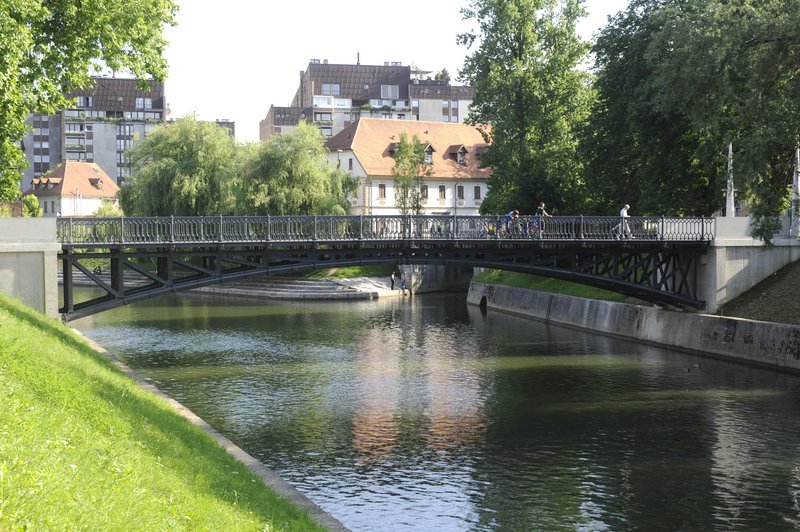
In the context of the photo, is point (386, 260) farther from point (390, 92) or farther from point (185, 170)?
point (390, 92)

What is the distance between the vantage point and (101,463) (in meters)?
10.2

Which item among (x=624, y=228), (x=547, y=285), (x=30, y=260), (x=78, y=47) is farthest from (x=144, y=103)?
(x=78, y=47)

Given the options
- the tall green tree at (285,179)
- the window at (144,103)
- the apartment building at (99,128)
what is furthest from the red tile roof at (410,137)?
the window at (144,103)

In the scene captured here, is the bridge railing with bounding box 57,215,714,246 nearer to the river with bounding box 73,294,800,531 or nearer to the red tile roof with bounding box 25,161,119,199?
the river with bounding box 73,294,800,531

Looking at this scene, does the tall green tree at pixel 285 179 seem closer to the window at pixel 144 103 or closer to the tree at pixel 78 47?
the tree at pixel 78 47

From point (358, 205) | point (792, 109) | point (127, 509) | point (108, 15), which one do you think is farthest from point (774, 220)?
point (358, 205)

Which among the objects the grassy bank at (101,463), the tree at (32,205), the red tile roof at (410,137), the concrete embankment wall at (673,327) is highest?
the red tile roof at (410,137)

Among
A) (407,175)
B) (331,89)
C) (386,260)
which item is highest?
(331,89)

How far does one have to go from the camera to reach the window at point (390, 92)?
144750mm

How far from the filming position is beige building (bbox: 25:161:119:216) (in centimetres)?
12550

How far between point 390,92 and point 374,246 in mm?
112634

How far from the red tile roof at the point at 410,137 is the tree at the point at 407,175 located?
18.4 ft

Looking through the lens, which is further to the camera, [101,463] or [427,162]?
[427,162]

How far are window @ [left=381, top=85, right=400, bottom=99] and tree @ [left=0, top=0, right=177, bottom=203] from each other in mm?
116701
